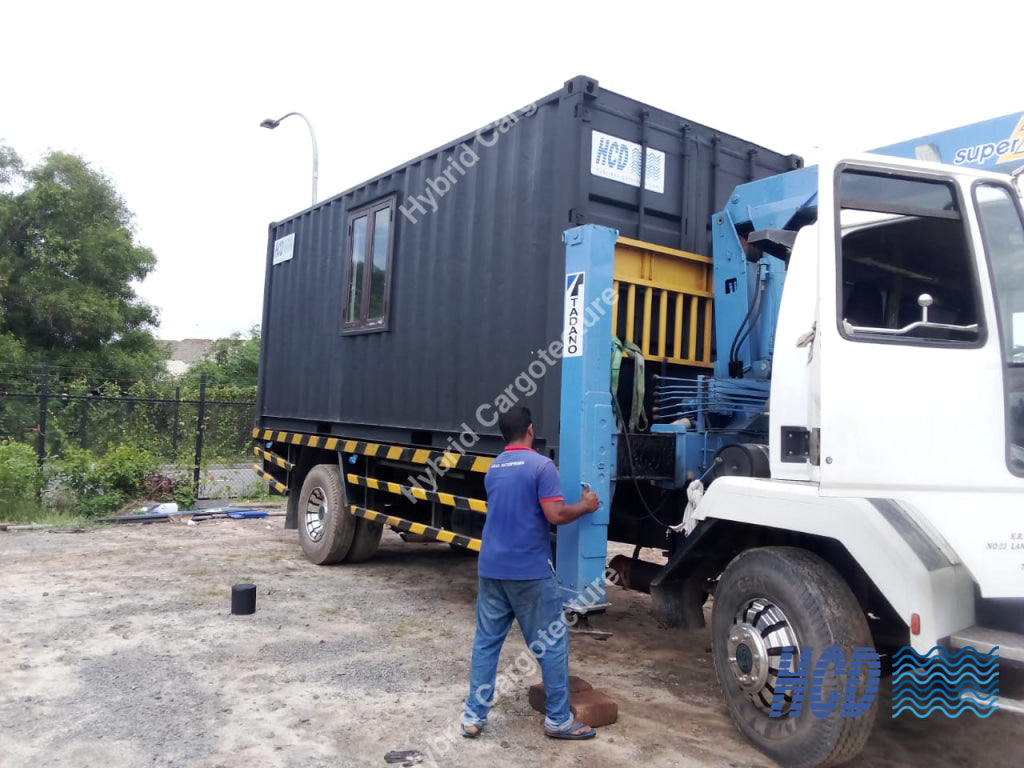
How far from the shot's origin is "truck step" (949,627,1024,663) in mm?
2699

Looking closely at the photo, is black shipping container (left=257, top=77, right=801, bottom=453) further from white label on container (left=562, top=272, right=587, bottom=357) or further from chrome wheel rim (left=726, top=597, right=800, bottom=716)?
chrome wheel rim (left=726, top=597, right=800, bottom=716)

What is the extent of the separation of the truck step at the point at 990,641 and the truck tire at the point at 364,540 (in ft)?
17.8

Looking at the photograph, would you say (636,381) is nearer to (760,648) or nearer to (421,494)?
(760,648)

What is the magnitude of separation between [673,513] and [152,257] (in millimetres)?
23243

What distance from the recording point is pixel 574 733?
3555 mm

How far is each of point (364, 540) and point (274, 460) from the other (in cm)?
193

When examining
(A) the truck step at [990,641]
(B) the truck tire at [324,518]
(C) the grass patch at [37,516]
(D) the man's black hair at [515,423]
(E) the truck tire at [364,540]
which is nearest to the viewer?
(A) the truck step at [990,641]

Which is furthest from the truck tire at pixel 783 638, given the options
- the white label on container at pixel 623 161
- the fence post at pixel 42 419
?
the fence post at pixel 42 419

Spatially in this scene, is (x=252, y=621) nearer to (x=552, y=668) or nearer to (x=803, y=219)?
(x=552, y=668)

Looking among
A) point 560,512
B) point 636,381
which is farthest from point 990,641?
point 636,381

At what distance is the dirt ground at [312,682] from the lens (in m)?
3.48

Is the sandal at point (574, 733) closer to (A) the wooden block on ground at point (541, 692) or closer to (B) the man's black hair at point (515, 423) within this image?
(A) the wooden block on ground at point (541, 692)

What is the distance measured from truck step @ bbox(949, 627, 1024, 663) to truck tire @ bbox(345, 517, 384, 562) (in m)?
5.42
